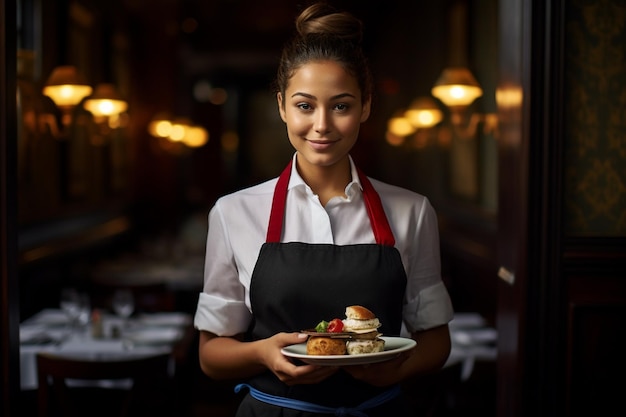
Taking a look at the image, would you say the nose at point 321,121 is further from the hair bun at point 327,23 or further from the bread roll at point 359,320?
the bread roll at point 359,320

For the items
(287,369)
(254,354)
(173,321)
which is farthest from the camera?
(173,321)

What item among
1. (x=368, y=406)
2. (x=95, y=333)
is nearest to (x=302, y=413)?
(x=368, y=406)

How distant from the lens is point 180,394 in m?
4.70

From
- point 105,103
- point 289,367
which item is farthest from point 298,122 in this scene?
point 105,103

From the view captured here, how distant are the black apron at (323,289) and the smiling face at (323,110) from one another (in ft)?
0.56

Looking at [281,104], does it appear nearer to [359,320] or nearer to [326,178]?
[326,178]

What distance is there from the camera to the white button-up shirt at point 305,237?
5.72 ft

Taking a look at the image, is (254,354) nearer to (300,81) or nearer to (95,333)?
(300,81)

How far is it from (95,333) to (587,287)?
2.39 meters

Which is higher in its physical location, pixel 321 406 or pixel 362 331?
pixel 362 331

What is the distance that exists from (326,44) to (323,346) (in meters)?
0.63

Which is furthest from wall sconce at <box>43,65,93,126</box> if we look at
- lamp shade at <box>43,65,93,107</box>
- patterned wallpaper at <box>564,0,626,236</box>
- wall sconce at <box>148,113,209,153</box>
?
wall sconce at <box>148,113,209,153</box>

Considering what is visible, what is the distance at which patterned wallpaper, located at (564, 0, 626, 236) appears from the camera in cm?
248

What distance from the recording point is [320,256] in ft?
5.56
